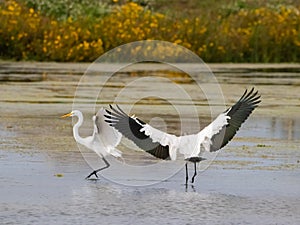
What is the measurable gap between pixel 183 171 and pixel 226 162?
75 centimetres

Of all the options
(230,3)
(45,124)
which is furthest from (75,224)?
(230,3)

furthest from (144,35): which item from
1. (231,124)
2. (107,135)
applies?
(231,124)

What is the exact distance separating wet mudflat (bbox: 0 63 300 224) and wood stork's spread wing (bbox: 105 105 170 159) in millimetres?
340

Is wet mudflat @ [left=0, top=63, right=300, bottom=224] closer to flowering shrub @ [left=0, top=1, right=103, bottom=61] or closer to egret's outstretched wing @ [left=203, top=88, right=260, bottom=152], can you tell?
egret's outstretched wing @ [left=203, top=88, right=260, bottom=152]

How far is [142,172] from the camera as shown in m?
11.8

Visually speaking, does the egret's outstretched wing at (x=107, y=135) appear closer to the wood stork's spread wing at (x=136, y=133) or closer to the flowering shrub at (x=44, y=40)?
the wood stork's spread wing at (x=136, y=133)

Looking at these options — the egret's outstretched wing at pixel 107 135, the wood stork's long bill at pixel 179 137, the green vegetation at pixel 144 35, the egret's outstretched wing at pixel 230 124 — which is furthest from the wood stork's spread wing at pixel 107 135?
the green vegetation at pixel 144 35

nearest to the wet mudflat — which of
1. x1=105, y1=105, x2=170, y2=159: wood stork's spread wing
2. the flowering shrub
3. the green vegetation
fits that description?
x1=105, y1=105, x2=170, y2=159: wood stork's spread wing

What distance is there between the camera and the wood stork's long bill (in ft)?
35.2

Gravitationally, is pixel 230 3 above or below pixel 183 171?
above

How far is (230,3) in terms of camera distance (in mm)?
43594

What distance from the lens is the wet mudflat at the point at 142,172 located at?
371 inches

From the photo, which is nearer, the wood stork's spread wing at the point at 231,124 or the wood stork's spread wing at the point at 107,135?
the wood stork's spread wing at the point at 231,124

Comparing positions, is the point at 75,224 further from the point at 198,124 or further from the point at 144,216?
the point at 198,124
